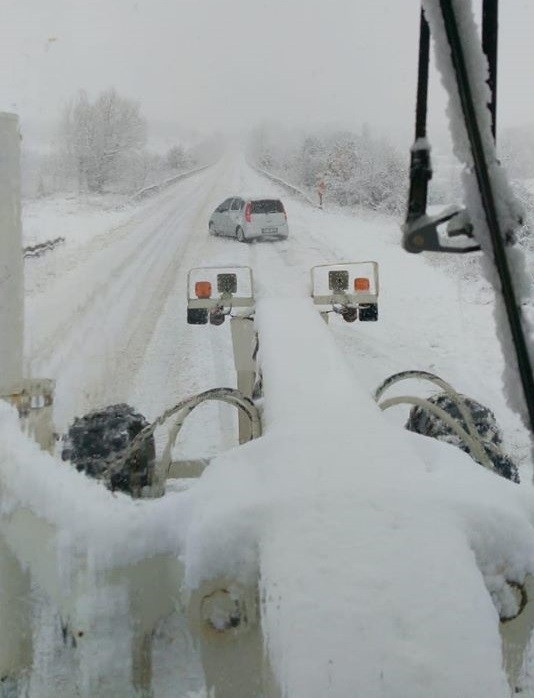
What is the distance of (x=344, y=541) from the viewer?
122 cm

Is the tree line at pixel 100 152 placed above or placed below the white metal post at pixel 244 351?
above

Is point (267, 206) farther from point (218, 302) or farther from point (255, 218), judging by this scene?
point (218, 302)

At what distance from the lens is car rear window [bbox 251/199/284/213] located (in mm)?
13867

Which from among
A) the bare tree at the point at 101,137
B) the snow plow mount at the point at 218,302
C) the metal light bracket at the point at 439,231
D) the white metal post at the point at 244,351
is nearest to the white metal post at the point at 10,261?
the metal light bracket at the point at 439,231

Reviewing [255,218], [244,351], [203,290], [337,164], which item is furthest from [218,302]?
[337,164]

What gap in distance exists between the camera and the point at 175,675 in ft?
8.45

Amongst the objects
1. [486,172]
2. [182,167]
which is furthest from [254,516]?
[182,167]

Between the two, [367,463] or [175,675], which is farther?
[175,675]

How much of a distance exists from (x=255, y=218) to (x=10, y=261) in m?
12.3

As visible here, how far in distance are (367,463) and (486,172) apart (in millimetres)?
684

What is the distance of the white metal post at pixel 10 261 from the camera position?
2.22 meters

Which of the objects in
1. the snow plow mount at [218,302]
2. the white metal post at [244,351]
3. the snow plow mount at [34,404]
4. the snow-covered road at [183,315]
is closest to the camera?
the snow plow mount at [34,404]

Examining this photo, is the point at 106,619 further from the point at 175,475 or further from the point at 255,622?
the point at 175,475

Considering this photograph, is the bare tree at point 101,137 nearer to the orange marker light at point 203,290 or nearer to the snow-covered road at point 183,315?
the snow-covered road at point 183,315
